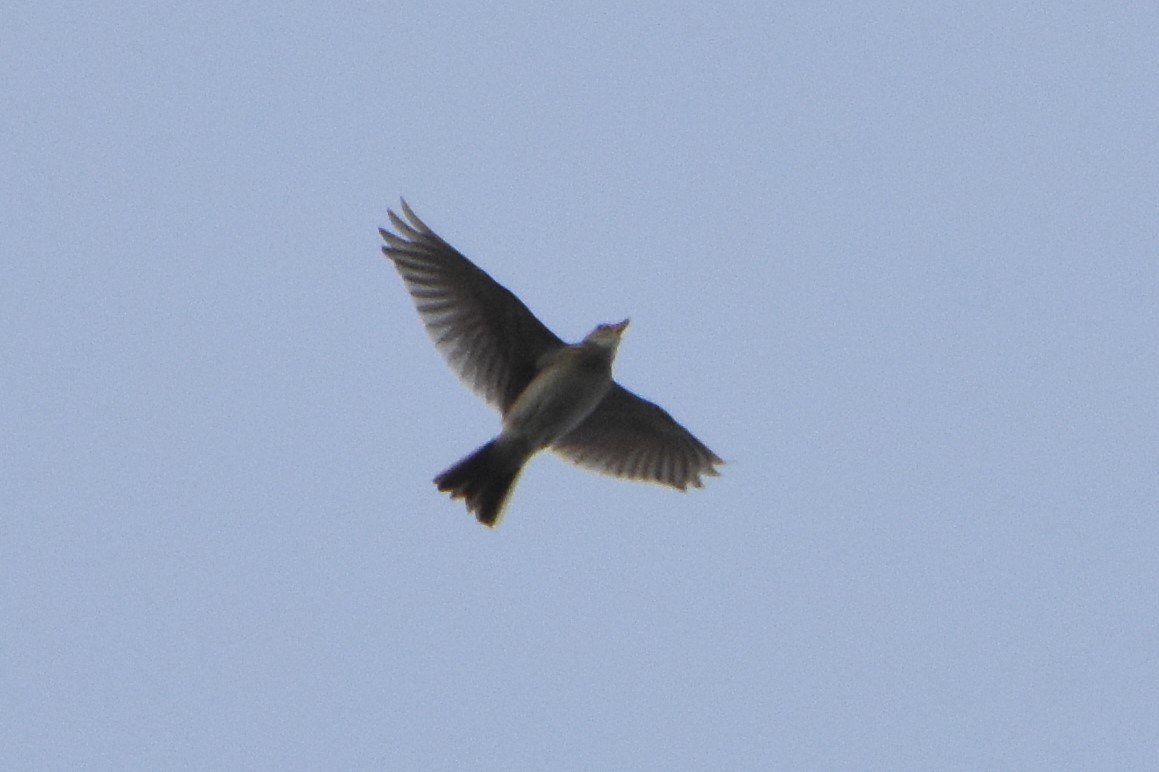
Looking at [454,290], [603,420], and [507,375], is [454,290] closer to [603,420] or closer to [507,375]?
[507,375]

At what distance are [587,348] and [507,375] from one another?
77 cm

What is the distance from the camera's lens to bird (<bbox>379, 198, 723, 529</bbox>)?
13.8 metres

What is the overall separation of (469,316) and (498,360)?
0.40m

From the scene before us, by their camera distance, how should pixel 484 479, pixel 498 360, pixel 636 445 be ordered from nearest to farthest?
pixel 484 479
pixel 498 360
pixel 636 445

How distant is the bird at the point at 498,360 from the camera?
13.8 m

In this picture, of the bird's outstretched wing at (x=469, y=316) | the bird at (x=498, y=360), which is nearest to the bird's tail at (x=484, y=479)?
the bird at (x=498, y=360)

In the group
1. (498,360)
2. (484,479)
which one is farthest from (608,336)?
(484,479)

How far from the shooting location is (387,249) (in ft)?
46.8

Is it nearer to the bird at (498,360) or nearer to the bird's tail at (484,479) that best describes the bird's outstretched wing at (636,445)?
the bird at (498,360)

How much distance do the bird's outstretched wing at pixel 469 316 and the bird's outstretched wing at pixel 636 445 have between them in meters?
0.95

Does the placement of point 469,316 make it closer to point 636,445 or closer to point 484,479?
point 484,479

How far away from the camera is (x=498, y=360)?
14.4 metres

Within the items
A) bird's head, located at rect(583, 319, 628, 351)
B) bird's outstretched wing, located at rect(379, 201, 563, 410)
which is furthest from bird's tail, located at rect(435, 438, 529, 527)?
bird's head, located at rect(583, 319, 628, 351)

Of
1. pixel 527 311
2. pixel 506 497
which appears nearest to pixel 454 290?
pixel 527 311
